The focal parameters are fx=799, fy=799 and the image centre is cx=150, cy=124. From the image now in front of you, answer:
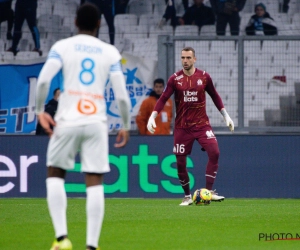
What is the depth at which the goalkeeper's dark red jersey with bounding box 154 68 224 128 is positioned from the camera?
11805 mm

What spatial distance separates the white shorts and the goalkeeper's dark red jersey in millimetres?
5525

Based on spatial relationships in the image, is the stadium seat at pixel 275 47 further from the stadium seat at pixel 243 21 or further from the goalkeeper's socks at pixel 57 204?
the goalkeeper's socks at pixel 57 204

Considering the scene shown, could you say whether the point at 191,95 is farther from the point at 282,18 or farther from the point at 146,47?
the point at 282,18

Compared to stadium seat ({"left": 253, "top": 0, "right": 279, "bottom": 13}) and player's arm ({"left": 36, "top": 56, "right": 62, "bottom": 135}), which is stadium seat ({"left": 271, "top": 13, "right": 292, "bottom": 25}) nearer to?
stadium seat ({"left": 253, "top": 0, "right": 279, "bottom": 13})

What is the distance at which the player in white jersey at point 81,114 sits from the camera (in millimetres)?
6305

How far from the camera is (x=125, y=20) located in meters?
Answer: 17.4

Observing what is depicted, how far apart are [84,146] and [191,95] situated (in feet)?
18.4

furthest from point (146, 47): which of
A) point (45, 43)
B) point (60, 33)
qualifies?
point (45, 43)

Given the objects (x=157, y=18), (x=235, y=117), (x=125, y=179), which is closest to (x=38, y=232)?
(x=125, y=179)

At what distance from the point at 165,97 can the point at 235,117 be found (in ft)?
12.2

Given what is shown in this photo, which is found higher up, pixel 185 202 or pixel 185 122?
pixel 185 122

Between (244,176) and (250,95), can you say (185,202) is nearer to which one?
(244,176)

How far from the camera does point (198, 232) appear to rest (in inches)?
320

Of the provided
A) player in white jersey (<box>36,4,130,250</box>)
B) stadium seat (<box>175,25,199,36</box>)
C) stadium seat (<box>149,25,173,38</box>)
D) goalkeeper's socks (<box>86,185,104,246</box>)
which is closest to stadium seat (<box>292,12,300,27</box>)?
stadium seat (<box>175,25,199,36</box>)
